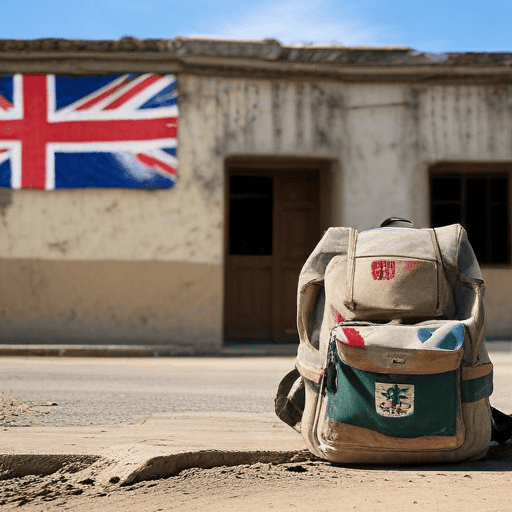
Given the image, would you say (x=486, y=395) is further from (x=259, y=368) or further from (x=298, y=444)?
(x=259, y=368)

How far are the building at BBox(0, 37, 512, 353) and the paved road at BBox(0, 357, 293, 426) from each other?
1237 mm

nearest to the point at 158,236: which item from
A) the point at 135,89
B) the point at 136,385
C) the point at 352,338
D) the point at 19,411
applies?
the point at 135,89

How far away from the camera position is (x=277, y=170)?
40.1ft

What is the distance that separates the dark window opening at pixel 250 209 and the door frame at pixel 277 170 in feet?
0.44

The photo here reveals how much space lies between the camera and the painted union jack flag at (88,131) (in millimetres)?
11258

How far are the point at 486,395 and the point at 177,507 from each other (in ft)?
5.37

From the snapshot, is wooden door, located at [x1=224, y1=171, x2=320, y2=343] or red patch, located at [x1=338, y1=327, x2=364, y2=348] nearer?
red patch, located at [x1=338, y1=327, x2=364, y2=348]

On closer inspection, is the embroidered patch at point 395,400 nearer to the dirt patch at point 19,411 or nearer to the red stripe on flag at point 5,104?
the dirt patch at point 19,411

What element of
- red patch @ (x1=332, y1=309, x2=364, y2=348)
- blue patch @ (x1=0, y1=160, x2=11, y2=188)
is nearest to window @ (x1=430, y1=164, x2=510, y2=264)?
blue patch @ (x1=0, y1=160, x2=11, y2=188)

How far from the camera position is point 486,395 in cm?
371

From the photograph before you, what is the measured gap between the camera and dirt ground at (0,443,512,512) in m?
3.00

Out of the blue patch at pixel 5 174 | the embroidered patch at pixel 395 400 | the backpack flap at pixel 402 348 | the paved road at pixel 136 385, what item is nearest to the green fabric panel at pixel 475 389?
the backpack flap at pixel 402 348

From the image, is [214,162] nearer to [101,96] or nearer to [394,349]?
[101,96]

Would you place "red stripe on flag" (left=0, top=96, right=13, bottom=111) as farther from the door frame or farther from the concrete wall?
the door frame
